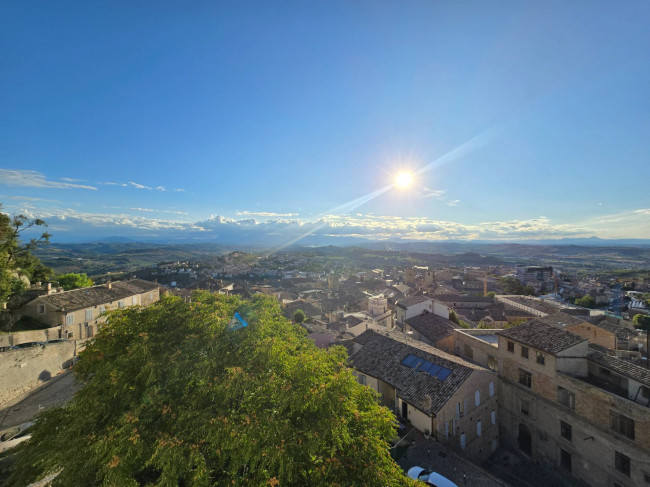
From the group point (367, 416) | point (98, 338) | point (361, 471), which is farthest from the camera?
point (98, 338)

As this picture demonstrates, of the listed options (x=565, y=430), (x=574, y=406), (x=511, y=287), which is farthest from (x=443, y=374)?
(x=511, y=287)

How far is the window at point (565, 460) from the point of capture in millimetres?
21750

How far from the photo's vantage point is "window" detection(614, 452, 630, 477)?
1844 centimetres

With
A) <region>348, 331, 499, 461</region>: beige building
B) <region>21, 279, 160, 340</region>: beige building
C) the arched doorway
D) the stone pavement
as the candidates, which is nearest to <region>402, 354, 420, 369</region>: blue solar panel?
<region>348, 331, 499, 461</region>: beige building

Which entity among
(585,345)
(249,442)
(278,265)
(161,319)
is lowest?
(278,265)

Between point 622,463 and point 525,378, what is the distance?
→ 6649 millimetres

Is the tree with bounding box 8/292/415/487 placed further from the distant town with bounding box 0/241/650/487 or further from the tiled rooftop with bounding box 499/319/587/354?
the tiled rooftop with bounding box 499/319/587/354

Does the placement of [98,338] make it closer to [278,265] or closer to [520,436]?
[520,436]

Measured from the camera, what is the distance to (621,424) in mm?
18797

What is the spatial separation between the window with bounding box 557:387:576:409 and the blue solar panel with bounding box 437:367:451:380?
8046 millimetres

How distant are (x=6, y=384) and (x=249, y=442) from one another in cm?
2857

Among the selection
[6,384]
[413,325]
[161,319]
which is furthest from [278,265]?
[161,319]

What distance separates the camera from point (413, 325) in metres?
42.2

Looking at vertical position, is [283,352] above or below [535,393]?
above
